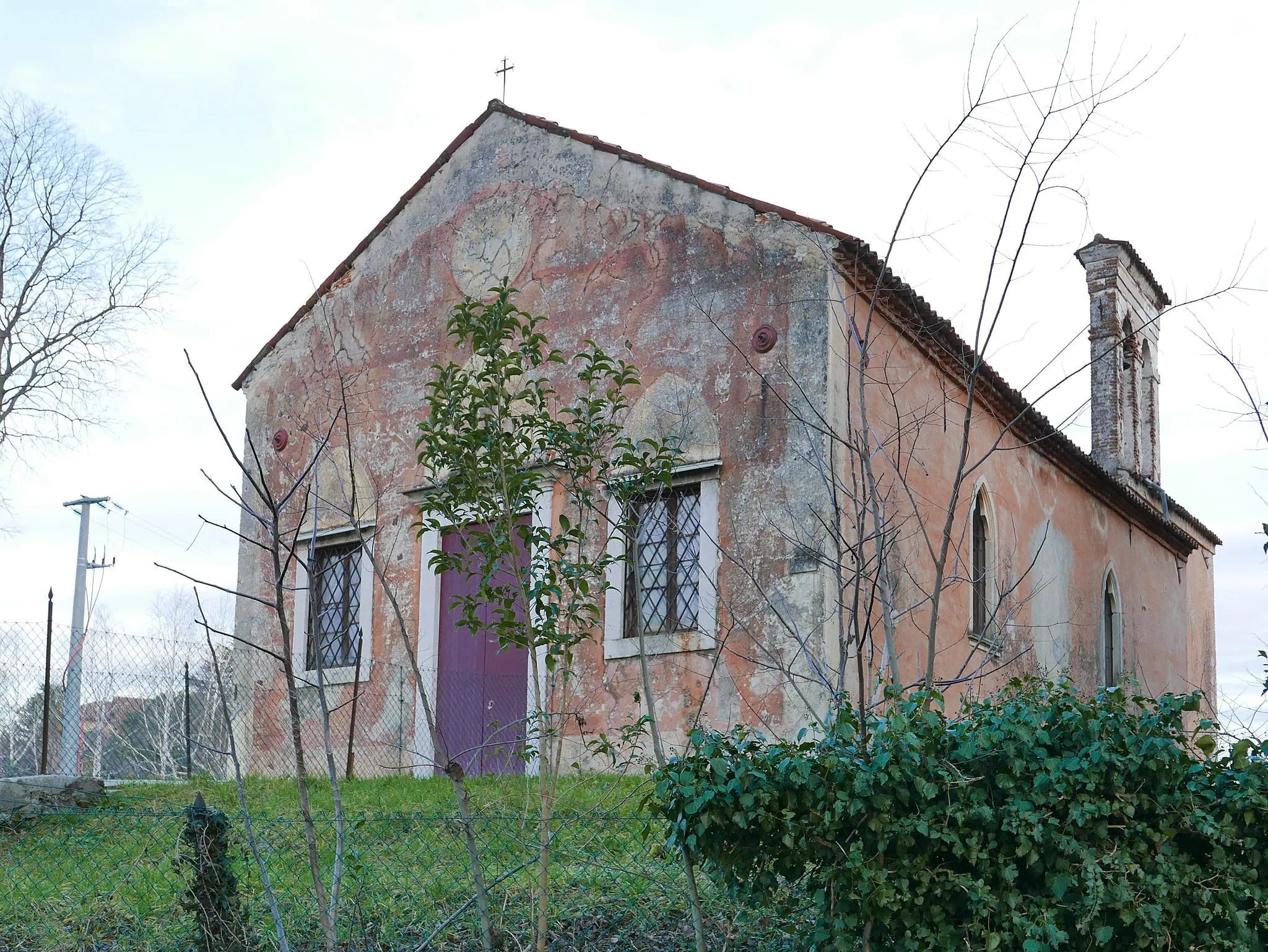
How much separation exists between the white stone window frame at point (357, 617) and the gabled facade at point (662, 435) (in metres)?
0.04

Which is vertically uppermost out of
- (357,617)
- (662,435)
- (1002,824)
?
(662,435)

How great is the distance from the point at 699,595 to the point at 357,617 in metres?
4.07

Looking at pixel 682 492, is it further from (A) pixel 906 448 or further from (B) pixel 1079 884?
(B) pixel 1079 884

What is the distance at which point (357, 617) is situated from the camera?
13.4m

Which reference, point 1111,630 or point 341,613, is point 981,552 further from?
point 341,613

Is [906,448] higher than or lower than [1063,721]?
higher

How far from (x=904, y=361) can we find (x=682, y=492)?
2.47 m

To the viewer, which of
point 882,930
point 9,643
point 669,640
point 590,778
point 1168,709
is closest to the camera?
point 1168,709

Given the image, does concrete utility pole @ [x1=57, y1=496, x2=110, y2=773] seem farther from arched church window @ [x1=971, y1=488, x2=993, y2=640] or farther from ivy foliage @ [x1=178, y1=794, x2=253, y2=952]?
arched church window @ [x1=971, y1=488, x2=993, y2=640]

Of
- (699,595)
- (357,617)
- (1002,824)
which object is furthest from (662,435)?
(1002,824)

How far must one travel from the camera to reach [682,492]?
1166cm

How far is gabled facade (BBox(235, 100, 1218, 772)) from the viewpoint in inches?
429

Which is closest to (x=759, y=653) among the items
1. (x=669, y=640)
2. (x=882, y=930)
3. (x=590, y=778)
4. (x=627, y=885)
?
(x=669, y=640)

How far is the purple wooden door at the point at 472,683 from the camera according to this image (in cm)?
1237
